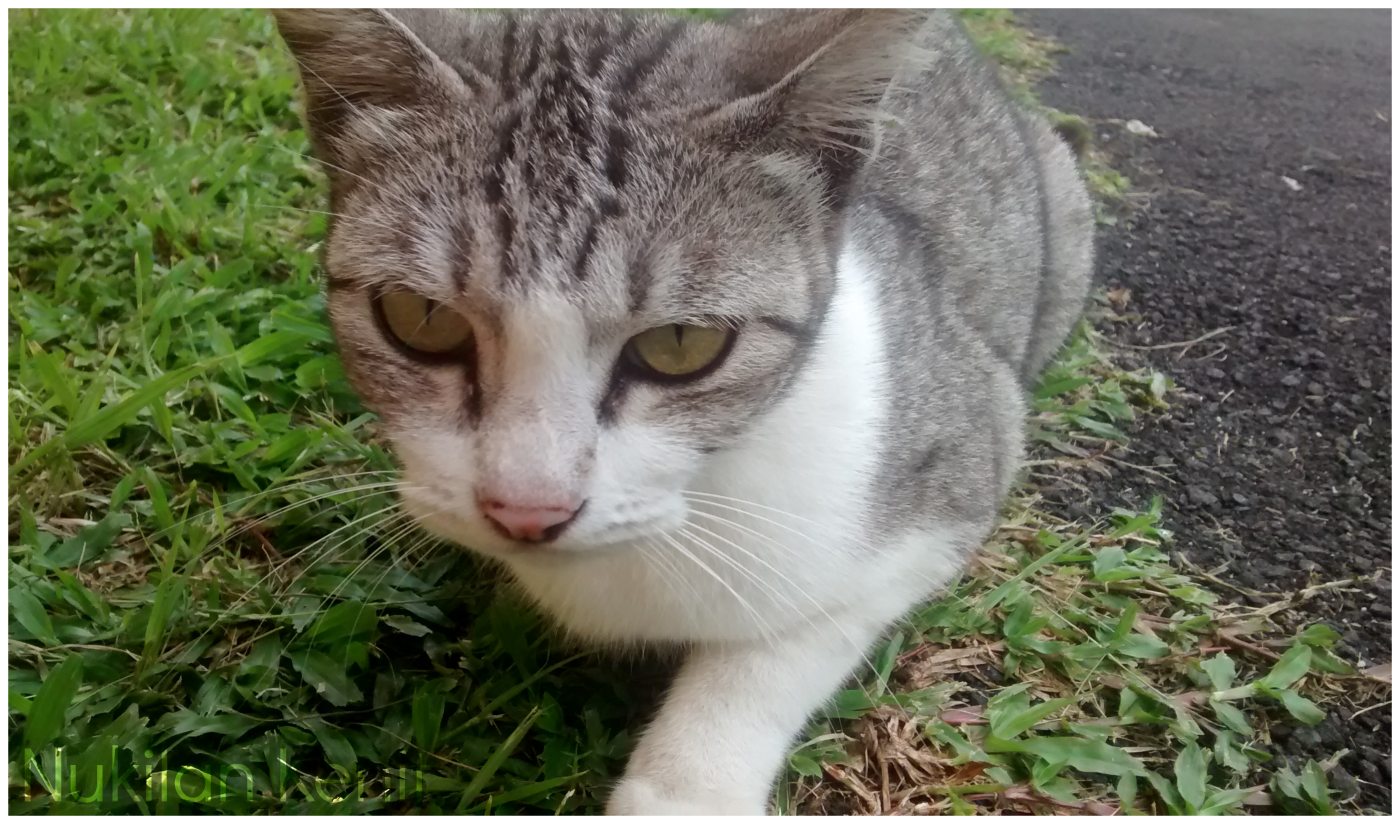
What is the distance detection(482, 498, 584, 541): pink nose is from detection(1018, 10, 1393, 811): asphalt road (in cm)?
114

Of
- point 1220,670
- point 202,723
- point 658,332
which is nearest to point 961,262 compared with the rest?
point 1220,670

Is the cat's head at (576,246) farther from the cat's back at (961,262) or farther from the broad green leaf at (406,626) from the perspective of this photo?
the broad green leaf at (406,626)

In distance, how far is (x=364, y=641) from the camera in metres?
1.33

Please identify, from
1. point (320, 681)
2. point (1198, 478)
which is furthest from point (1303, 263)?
point (320, 681)

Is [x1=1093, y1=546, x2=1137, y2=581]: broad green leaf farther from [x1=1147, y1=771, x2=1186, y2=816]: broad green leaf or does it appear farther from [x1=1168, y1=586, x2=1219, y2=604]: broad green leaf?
[x1=1147, y1=771, x2=1186, y2=816]: broad green leaf

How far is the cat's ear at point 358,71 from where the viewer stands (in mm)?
1004

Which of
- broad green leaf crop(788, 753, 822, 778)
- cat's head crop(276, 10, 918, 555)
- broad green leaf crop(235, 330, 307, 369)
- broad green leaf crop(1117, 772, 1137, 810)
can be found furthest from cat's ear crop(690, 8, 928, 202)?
broad green leaf crop(235, 330, 307, 369)

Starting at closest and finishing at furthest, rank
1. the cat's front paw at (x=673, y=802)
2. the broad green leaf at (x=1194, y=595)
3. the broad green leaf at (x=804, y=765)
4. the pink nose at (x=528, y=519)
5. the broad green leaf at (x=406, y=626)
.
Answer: the pink nose at (x=528, y=519) < the cat's front paw at (x=673, y=802) < the broad green leaf at (x=804, y=765) < the broad green leaf at (x=406, y=626) < the broad green leaf at (x=1194, y=595)

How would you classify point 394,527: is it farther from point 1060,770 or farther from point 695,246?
point 1060,770

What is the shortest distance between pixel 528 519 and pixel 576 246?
1.01 ft

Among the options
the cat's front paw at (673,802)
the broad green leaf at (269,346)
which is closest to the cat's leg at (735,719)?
the cat's front paw at (673,802)

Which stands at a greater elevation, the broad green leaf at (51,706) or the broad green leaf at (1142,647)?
the broad green leaf at (51,706)

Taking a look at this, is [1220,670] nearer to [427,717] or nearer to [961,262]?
[961,262]

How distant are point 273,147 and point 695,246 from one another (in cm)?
197
